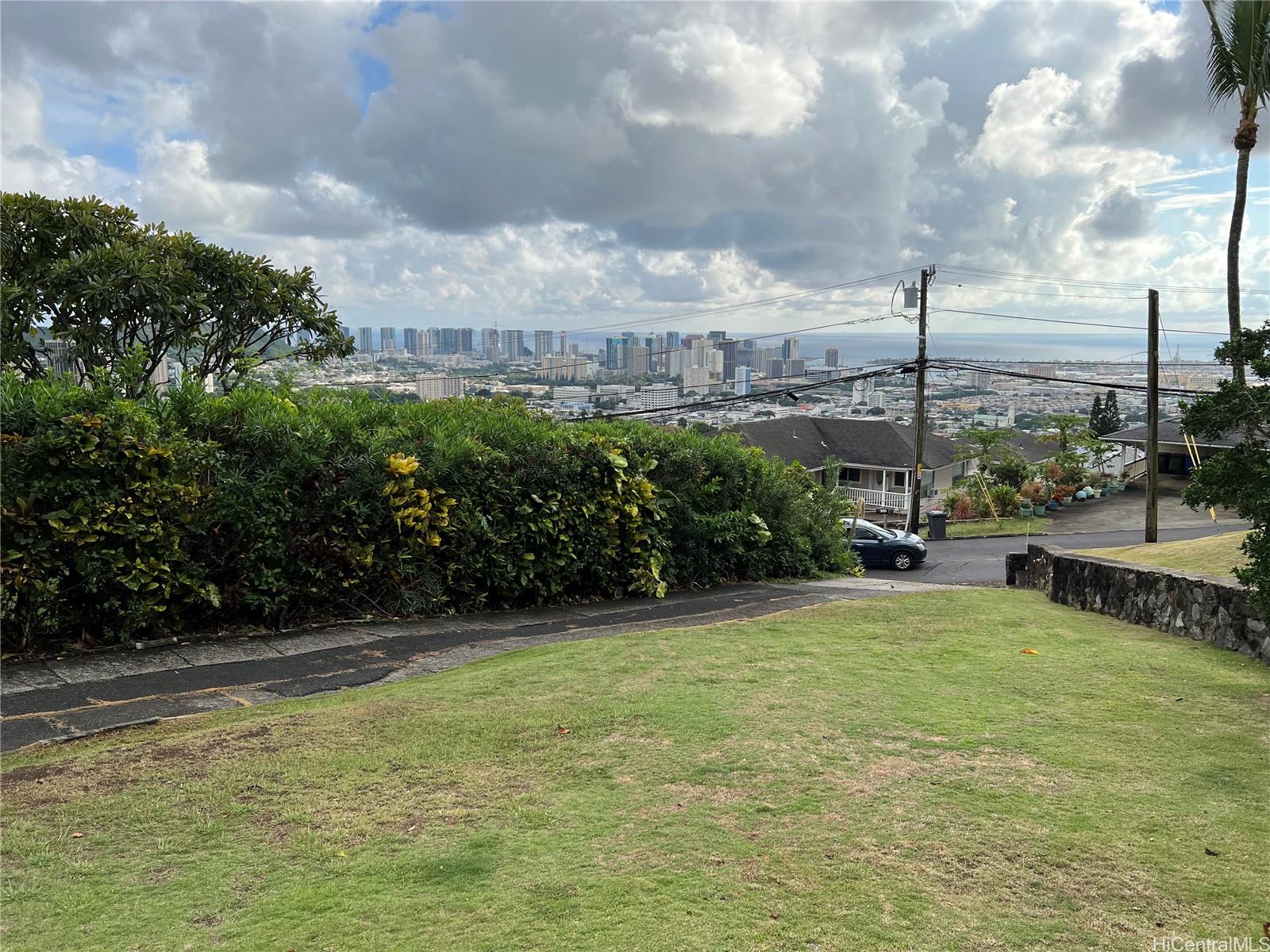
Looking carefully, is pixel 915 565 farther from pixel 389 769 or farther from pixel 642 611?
pixel 389 769

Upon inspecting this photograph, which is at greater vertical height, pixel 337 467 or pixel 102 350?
pixel 102 350

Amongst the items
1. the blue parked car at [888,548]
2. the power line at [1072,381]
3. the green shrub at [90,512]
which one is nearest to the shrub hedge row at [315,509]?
the green shrub at [90,512]

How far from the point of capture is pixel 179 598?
8.04m

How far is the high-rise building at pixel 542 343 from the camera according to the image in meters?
46.0

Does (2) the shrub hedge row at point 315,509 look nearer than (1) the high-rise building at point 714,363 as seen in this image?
Yes

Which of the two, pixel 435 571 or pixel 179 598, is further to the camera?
pixel 435 571

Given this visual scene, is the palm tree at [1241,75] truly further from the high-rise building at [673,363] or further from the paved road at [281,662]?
the high-rise building at [673,363]

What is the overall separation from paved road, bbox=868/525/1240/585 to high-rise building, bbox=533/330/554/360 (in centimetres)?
2195

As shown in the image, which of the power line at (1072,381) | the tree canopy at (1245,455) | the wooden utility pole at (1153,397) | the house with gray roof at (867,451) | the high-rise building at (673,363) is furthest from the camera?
the high-rise building at (673,363)

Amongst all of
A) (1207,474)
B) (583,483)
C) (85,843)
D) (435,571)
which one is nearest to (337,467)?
(435,571)

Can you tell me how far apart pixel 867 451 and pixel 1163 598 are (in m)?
38.5

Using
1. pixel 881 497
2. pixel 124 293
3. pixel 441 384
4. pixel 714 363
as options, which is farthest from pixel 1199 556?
pixel 714 363

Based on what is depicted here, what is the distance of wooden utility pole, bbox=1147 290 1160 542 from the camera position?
22656mm

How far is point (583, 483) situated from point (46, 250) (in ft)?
24.9
